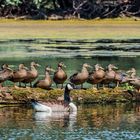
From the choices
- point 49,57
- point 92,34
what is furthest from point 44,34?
point 49,57

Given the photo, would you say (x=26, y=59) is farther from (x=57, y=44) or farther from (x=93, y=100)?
(x=93, y=100)

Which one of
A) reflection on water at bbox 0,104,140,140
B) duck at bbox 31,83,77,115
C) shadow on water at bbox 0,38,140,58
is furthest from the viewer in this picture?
shadow on water at bbox 0,38,140,58

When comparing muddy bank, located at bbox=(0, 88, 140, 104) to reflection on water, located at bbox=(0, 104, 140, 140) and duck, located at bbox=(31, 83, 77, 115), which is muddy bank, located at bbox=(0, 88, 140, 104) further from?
duck, located at bbox=(31, 83, 77, 115)

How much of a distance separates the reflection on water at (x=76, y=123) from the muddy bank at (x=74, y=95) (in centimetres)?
29

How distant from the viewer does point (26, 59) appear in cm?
2583

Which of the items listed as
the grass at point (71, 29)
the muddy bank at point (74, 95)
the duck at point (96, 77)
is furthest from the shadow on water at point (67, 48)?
the muddy bank at point (74, 95)

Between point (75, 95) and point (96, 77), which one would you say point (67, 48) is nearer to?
point (96, 77)

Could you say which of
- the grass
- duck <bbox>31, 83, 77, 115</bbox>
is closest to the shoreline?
duck <bbox>31, 83, 77, 115</bbox>

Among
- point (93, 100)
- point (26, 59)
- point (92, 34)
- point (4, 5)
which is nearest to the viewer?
point (93, 100)

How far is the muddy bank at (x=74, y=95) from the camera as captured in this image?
1583 centimetres

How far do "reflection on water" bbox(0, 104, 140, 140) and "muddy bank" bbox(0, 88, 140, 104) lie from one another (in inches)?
11.5

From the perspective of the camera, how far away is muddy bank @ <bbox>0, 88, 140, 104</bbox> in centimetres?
1583

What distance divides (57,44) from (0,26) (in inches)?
469

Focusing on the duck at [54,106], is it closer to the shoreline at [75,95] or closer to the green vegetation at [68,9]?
the shoreline at [75,95]
